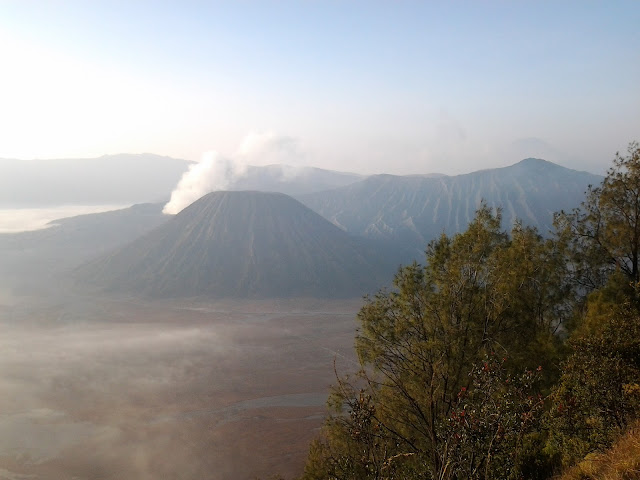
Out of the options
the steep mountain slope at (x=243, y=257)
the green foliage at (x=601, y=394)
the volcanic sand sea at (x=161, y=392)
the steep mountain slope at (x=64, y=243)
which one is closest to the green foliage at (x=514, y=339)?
the green foliage at (x=601, y=394)

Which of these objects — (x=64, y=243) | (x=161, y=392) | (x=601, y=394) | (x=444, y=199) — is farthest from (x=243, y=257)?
(x=601, y=394)

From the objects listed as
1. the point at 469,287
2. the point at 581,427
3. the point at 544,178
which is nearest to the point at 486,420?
the point at 581,427

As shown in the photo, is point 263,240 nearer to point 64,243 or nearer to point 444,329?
point 64,243

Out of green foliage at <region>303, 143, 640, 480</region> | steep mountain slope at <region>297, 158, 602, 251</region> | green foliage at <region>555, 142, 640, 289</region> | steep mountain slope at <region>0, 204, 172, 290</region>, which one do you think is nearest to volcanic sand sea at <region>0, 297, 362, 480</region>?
green foliage at <region>303, 143, 640, 480</region>

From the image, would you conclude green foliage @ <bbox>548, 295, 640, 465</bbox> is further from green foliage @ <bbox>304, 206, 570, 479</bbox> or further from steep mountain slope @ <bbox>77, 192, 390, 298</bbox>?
steep mountain slope @ <bbox>77, 192, 390, 298</bbox>

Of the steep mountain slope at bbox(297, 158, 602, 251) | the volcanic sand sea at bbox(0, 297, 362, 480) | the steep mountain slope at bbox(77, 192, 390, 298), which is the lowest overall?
the volcanic sand sea at bbox(0, 297, 362, 480)

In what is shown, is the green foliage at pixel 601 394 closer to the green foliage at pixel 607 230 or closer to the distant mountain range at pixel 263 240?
the green foliage at pixel 607 230

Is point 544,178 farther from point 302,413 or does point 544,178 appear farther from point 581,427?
point 581,427
